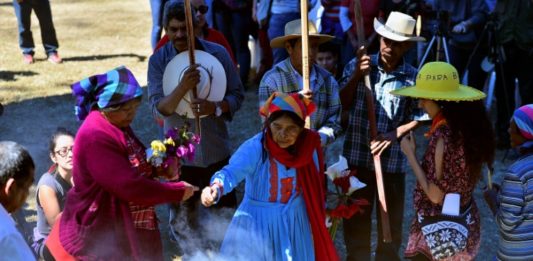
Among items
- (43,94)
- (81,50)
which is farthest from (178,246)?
(81,50)

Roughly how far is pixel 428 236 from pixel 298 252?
2.61 feet

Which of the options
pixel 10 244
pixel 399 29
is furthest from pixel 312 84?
pixel 10 244

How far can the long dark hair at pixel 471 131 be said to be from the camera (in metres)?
3.73

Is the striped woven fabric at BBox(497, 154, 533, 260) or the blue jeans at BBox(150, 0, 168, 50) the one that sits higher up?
the blue jeans at BBox(150, 0, 168, 50)

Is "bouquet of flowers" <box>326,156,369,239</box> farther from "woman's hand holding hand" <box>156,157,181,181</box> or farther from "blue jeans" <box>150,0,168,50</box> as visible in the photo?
"blue jeans" <box>150,0,168,50</box>

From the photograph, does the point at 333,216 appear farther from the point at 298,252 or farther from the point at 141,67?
the point at 141,67

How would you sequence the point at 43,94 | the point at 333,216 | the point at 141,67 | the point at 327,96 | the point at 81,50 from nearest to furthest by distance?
the point at 333,216 → the point at 327,96 → the point at 43,94 → the point at 141,67 → the point at 81,50

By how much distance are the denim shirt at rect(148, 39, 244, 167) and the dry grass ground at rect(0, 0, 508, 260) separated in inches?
39.7

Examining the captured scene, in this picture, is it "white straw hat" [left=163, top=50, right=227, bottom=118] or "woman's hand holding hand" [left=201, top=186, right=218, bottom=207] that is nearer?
"woman's hand holding hand" [left=201, top=186, right=218, bottom=207]

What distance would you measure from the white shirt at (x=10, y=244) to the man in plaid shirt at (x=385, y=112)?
245cm

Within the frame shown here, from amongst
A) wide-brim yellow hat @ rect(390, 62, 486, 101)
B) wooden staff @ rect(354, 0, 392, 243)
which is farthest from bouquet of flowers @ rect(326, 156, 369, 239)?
wide-brim yellow hat @ rect(390, 62, 486, 101)

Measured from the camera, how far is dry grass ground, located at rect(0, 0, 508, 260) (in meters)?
7.15

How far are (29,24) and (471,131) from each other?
8.92m

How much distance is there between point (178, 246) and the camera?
5242 mm
